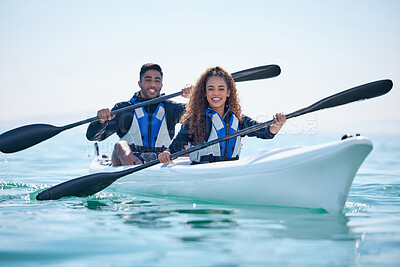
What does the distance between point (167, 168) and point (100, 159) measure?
2281mm

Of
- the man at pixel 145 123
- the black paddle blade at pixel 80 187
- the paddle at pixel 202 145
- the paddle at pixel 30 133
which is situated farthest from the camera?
the man at pixel 145 123

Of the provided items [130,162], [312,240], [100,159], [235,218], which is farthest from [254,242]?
[100,159]

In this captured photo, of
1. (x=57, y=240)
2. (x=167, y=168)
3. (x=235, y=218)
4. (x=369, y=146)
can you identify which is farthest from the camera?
(x=167, y=168)

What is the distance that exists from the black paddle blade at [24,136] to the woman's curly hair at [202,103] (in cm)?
183

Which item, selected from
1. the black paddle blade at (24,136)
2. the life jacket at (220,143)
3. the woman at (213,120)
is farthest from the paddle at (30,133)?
the life jacket at (220,143)

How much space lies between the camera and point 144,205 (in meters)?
4.52

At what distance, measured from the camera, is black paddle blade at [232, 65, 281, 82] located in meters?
6.23

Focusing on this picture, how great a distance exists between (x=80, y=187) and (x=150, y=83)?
175 cm

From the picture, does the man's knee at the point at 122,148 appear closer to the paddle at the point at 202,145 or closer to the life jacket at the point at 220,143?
the paddle at the point at 202,145

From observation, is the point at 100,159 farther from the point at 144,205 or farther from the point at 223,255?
the point at 223,255

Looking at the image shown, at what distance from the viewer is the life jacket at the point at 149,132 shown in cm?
588

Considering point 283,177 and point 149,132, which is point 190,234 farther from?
point 149,132

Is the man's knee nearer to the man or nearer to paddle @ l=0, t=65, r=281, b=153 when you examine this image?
the man

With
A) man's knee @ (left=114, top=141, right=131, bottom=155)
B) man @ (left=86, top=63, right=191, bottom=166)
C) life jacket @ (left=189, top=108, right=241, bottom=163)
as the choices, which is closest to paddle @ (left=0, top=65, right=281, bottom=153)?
man @ (left=86, top=63, right=191, bottom=166)
